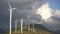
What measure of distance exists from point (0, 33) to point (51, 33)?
158 feet

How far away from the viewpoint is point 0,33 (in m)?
78.6

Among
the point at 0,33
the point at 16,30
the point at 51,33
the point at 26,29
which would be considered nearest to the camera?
the point at 0,33

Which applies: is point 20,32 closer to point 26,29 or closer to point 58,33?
point 26,29

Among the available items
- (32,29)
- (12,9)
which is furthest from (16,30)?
(12,9)

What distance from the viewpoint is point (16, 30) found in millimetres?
90188

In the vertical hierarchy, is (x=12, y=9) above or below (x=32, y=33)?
above

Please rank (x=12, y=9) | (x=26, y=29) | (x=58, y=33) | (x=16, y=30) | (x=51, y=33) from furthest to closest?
(x=51, y=33) → (x=58, y=33) → (x=26, y=29) → (x=16, y=30) → (x=12, y=9)

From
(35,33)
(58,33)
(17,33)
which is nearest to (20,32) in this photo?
(17,33)

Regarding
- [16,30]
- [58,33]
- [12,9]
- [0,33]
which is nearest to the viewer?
[12,9]

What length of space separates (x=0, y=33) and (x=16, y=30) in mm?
12680

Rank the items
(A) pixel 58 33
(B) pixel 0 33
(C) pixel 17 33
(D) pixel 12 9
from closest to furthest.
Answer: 1. (D) pixel 12 9
2. (B) pixel 0 33
3. (C) pixel 17 33
4. (A) pixel 58 33

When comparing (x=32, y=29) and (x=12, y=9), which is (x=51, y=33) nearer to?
(x=32, y=29)

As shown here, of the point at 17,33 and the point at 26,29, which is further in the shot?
the point at 26,29

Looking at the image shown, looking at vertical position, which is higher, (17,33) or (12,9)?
(12,9)
